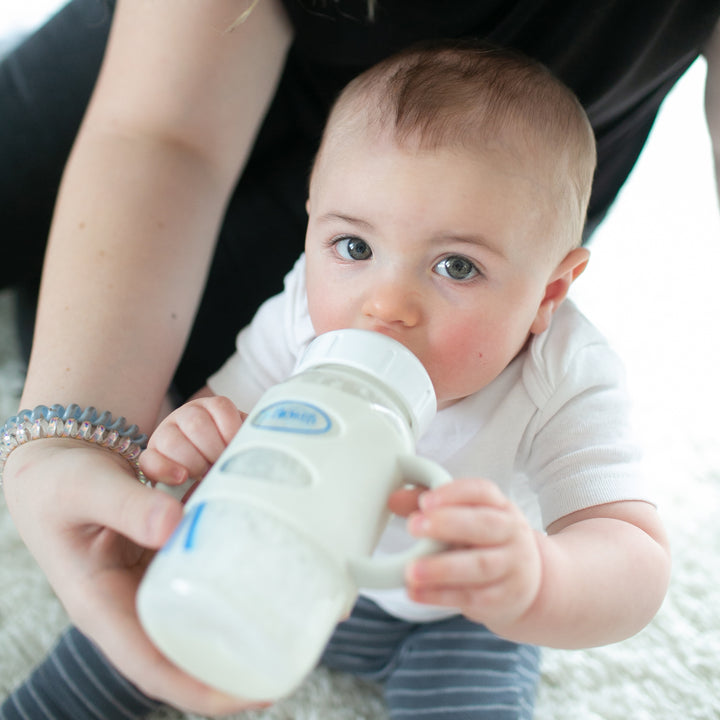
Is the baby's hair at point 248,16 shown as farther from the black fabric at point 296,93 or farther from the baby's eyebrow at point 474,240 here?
the baby's eyebrow at point 474,240

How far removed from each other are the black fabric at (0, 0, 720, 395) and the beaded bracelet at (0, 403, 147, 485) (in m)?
0.40

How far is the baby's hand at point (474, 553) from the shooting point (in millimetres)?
500

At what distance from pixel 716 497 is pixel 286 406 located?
98 cm

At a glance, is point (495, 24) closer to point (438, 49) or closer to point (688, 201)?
point (438, 49)

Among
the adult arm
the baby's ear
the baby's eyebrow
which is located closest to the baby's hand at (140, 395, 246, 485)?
the adult arm

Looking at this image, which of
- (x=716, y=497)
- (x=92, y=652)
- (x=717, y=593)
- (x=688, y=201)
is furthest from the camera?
(x=688, y=201)

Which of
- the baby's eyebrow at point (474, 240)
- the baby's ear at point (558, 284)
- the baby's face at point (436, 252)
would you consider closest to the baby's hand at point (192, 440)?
the baby's face at point (436, 252)

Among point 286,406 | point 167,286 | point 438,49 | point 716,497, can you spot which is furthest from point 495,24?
point 716,497

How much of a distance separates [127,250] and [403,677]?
608 mm

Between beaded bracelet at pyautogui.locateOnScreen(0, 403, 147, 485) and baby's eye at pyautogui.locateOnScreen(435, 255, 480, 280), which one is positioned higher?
baby's eye at pyautogui.locateOnScreen(435, 255, 480, 280)

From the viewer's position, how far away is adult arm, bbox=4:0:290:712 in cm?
62

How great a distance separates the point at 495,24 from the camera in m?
0.96

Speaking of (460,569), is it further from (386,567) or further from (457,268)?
(457,268)

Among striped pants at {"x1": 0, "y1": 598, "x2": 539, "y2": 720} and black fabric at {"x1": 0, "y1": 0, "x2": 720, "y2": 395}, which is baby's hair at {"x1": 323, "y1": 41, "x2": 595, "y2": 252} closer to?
black fabric at {"x1": 0, "y1": 0, "x2": 720, "y2": 395}
